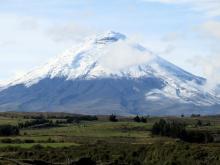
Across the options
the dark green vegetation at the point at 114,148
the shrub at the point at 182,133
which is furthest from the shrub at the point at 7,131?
the shrub at the point at 182,133

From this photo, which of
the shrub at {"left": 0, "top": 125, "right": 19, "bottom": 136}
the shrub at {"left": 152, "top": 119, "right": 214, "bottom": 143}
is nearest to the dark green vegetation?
the shrub at {"left": 152, "top": 119, "right": 214, "bottom": 143}

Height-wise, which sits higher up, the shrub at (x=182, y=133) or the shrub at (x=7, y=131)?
the shrub at (x=7, y=131)

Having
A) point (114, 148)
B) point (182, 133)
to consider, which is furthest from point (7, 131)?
point (114, 148)

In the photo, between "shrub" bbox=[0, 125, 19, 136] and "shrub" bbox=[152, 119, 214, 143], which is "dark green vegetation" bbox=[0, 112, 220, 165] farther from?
"shrub" bbox=[0, 125, 19, 136]

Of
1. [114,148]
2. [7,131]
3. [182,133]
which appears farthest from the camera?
[7,131]

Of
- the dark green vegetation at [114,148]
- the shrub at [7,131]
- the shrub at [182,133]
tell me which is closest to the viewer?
the dark green vegetation at [114,148]

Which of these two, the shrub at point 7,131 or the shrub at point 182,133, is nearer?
the shrub at point 182,133

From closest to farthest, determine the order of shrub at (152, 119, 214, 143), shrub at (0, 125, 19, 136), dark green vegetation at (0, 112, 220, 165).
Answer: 1. dark green vegetation at (0, 112, 220, 165)
2. shrub at (152, 119, 214, 143)
3. shrub at (0, 125, 19, 136)

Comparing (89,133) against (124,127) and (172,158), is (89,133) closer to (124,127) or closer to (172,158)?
(124,127)

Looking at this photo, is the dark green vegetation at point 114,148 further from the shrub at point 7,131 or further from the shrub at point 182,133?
the shrub at point 7,131

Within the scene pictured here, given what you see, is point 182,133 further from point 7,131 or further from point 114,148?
point 7,131

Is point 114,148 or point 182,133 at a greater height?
point 182,133

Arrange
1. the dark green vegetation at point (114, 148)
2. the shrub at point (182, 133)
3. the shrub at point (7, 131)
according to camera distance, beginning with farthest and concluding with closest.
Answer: the shrub at point (7, 131)
the shrub at point (182, 133)
the dark green vegetation at point (114, 148)

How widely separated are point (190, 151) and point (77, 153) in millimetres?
15656
